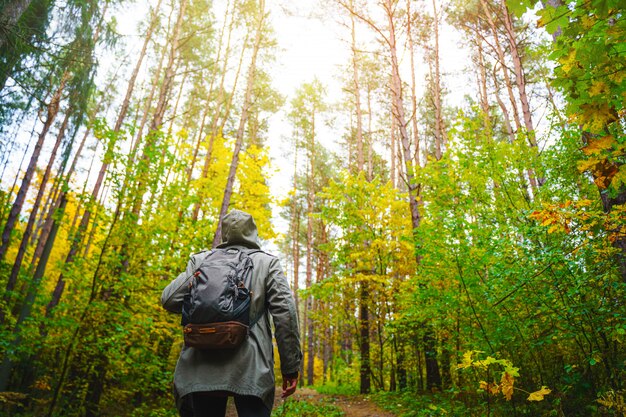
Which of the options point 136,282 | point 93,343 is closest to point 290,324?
point 136,282

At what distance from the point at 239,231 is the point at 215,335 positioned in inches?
31.6

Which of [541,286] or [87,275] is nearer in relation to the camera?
[541,286]

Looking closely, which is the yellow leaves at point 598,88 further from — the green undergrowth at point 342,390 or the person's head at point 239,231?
the green undergrowth at point 342,390

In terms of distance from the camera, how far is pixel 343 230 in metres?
9.41

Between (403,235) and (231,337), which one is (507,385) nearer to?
(231,337)

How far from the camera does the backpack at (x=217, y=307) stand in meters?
1.85

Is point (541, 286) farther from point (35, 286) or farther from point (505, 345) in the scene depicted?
point (35, 286)

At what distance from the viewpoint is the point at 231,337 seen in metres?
1.84

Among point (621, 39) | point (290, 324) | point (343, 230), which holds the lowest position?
point (290, 324)

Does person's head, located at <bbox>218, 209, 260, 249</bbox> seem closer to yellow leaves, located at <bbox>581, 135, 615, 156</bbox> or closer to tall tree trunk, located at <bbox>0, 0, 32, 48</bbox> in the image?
yellow leaves, located at <bbox>581, 135, 615, 156</bbox>

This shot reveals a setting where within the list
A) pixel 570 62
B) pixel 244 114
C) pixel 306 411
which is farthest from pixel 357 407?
pixel 570 62

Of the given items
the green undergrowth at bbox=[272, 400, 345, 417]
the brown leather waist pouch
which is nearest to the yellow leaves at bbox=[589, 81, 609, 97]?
Result: the brown leather waist pouch

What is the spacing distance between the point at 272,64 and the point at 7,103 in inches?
320

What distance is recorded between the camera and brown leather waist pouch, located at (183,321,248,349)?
6.01 ft
